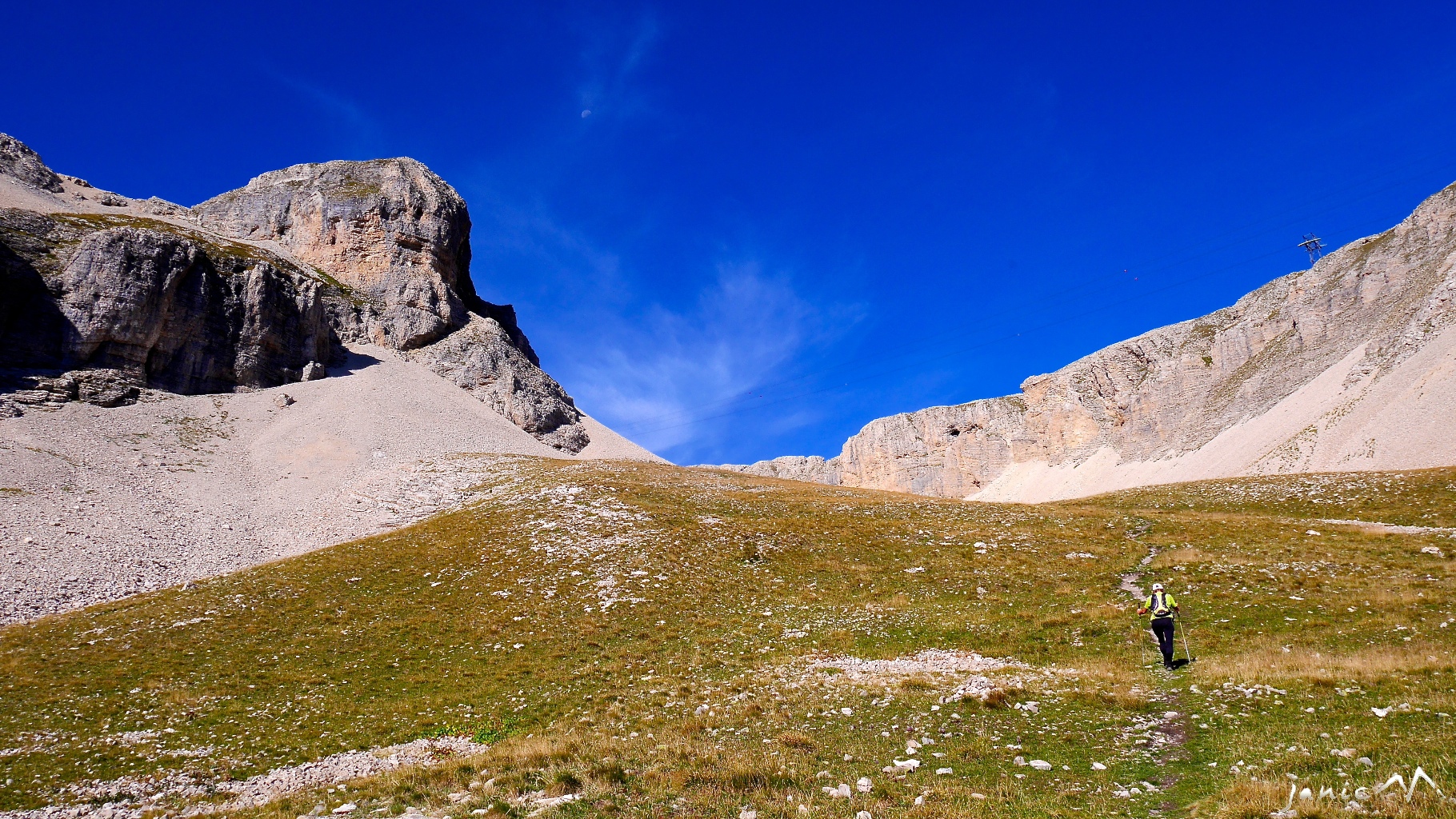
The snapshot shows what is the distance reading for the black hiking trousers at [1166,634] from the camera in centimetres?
1884

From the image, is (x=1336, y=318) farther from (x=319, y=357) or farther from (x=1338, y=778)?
(x=319, y=357)

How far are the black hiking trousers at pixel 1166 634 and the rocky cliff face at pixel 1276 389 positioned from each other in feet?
233

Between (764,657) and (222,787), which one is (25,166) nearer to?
(222,787)

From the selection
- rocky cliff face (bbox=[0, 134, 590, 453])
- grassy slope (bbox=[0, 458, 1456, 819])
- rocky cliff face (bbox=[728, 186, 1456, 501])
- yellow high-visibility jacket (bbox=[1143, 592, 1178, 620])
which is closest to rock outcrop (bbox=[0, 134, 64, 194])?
rocky cliff face (bbox=[0, 134, 590, 453])

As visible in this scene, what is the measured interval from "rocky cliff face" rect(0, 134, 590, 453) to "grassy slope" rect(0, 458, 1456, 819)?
58413 millimetres

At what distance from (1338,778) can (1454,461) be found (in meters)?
80.2

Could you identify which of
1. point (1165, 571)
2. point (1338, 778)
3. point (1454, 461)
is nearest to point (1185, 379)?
point (1454, 461)

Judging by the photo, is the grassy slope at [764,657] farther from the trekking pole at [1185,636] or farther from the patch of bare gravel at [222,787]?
the patch of bare gravel at [222,787]

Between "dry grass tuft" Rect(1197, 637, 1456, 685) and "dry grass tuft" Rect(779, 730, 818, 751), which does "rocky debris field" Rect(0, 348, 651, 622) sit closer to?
"dry grass tuft" Rect(779, 730, 818, 751)

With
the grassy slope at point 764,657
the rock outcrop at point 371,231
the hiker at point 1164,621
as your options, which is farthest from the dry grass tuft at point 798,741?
the rock outcrop at point 371,231

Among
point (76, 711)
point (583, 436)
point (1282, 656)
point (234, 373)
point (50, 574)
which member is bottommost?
point (1282, 656)

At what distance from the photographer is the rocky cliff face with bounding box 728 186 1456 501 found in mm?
76938

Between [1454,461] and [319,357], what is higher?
[319,357]

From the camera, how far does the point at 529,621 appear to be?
2695 cm
